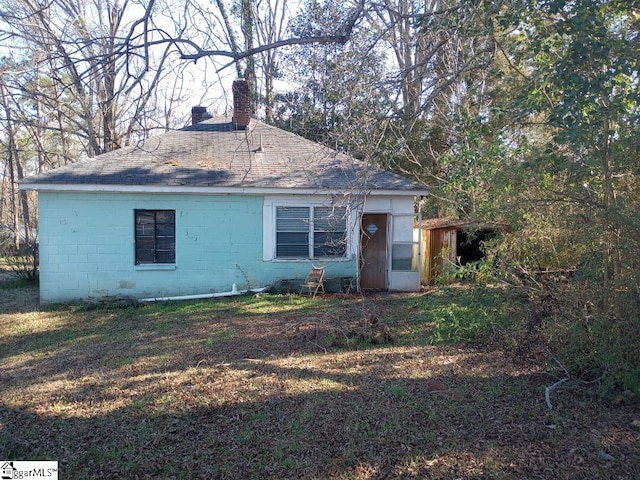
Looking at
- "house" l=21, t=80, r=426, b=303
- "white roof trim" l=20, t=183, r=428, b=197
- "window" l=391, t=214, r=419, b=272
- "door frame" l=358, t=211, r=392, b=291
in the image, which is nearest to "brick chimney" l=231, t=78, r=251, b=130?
"house" l=21, t=80, r=426, b=303

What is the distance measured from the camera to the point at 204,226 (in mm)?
11672

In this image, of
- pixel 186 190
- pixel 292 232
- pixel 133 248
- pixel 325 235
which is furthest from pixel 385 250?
pixel 133 248

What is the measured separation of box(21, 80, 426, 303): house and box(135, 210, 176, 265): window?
2cm

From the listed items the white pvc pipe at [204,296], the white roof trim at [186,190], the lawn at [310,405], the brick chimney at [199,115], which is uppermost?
the brick chimney at [199,115]

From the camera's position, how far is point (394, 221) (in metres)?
12.4

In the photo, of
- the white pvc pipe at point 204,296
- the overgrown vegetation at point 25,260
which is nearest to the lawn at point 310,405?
the white pvc pipe at point 204,296

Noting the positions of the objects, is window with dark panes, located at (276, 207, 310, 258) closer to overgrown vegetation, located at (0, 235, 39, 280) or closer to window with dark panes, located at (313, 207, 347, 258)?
window with dark panes, located at (313, 207, 347, 258)

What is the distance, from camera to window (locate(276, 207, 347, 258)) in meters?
12.0

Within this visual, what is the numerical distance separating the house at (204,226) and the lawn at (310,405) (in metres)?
3.10

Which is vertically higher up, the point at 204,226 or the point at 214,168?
the point at 214,168

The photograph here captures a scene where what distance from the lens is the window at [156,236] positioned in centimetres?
1156

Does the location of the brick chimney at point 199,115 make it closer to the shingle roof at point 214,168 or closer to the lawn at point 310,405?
the shingle roof at point 214,168

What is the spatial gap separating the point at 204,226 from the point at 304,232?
2.47m

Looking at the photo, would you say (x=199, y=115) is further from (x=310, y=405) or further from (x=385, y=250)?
(x=310, y=405)
